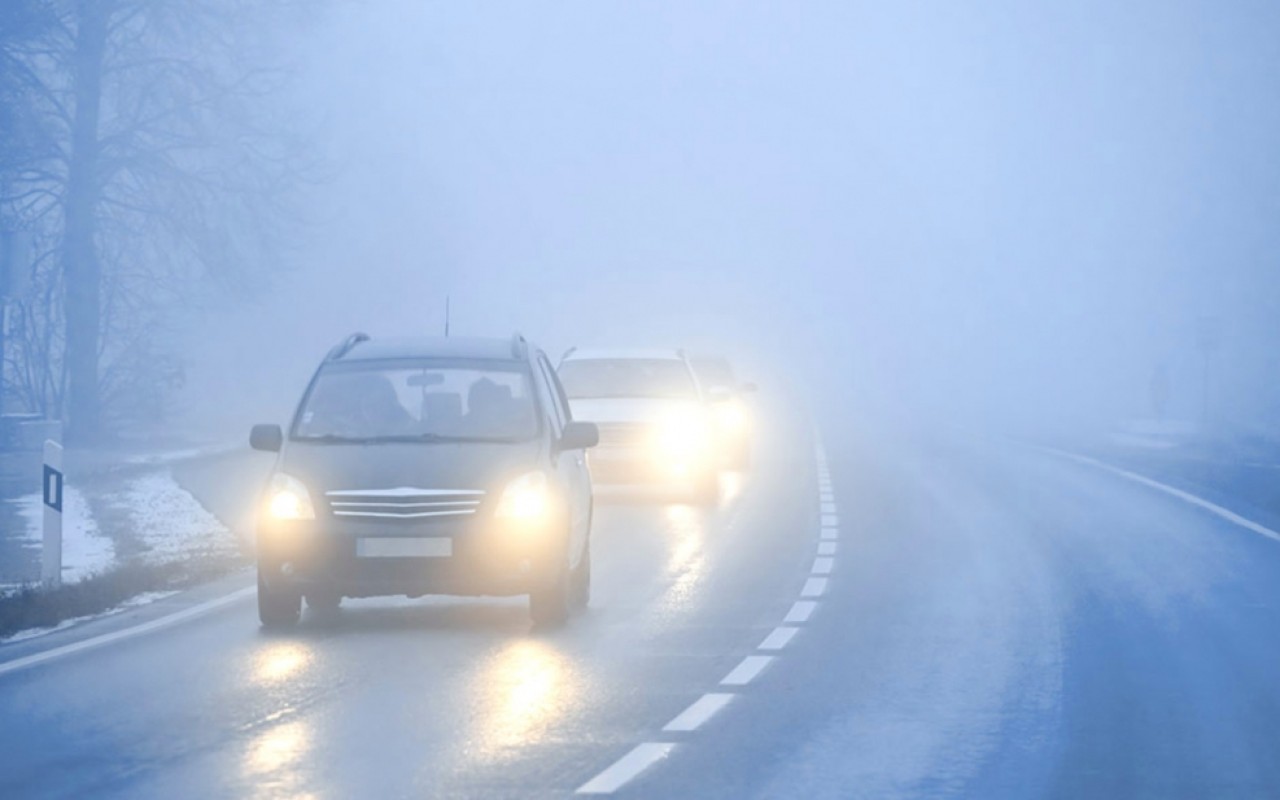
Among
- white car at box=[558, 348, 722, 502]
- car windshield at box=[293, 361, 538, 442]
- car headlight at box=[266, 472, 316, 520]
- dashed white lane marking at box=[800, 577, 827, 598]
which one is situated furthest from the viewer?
white car at box=[558, 348, 722, 502]

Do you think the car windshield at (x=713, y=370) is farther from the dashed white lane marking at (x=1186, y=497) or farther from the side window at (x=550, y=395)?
the side window at (x=550, y=395)

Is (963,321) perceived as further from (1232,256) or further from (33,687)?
(33,687)

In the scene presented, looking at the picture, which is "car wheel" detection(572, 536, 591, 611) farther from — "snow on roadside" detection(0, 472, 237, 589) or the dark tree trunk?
the dark tree trunk

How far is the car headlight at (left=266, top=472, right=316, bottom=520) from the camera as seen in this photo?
13562 millimetres

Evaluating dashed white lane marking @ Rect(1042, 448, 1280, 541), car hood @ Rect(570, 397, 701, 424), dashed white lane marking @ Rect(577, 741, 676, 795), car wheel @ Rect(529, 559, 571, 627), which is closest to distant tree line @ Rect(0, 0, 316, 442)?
car hood @ Rect(570, 397, 701, 424)

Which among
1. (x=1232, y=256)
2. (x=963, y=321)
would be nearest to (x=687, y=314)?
(x=963, y=321)

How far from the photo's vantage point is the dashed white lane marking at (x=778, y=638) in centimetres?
1327

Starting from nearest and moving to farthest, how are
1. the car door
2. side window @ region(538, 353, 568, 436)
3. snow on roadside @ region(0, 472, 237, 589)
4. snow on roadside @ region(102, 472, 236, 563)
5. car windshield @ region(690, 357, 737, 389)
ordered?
1. the car door
2. side window @ region(538, 353, 568, 436)
3. snow on roadside @ region(0, 472, 237, 589)
4. snow on roadside @ region(102, 472, 236, 563)
5. car windshield @ region(690, 357, 737, 389)

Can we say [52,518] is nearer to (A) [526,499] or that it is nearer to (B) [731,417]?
(A) [526,499]

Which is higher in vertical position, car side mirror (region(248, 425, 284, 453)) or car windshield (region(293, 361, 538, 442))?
car windshield (region(293, 361, 538, 442))

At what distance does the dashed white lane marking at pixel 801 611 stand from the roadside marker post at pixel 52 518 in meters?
4.86

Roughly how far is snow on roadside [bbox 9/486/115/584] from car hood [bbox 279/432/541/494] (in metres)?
3.09

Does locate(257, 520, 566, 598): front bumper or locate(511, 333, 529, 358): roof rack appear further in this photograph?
locate(511, 333, 529, 358): roof rack

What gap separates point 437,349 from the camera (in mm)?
15148
